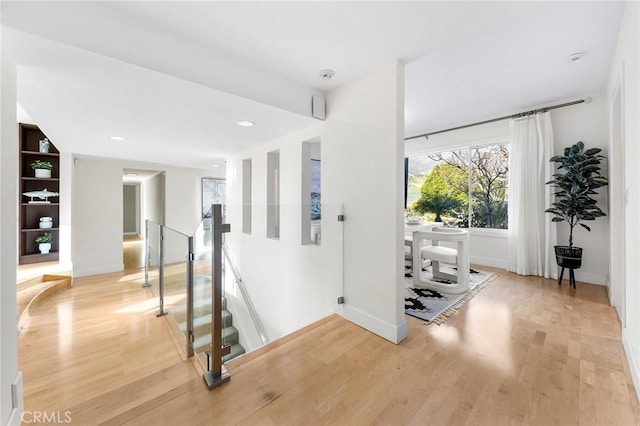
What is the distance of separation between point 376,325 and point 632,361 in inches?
62.0

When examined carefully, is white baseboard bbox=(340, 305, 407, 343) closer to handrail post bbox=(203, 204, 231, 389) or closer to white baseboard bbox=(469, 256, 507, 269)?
handrail post bbox=(203, 204, 231, 389)

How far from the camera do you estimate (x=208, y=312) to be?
1.81m

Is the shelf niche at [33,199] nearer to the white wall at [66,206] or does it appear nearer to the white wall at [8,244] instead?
the white wall at [66,206]

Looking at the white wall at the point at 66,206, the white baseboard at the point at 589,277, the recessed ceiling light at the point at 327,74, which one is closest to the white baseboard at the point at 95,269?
the white wall at the point at 66,206

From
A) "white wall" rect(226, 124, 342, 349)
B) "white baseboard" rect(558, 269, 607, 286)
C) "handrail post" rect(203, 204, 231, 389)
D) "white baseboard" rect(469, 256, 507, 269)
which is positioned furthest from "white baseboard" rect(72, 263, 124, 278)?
"white baseboard" rect(558, 269, 607, 286)

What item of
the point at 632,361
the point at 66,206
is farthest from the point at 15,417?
the point at 66,206

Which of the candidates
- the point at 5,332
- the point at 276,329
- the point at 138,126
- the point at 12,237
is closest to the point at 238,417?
the point at 5,332

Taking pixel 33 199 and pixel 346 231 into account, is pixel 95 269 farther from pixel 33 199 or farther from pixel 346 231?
pixel 346 231

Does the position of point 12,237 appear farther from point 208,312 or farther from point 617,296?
point 617,296

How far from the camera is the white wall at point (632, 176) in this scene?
4.73 ft

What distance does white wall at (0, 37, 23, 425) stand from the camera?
1.20 m

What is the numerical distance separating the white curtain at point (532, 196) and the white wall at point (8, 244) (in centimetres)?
512

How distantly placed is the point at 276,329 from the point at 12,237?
2.61 meters

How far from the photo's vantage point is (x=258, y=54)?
1.97 meters
